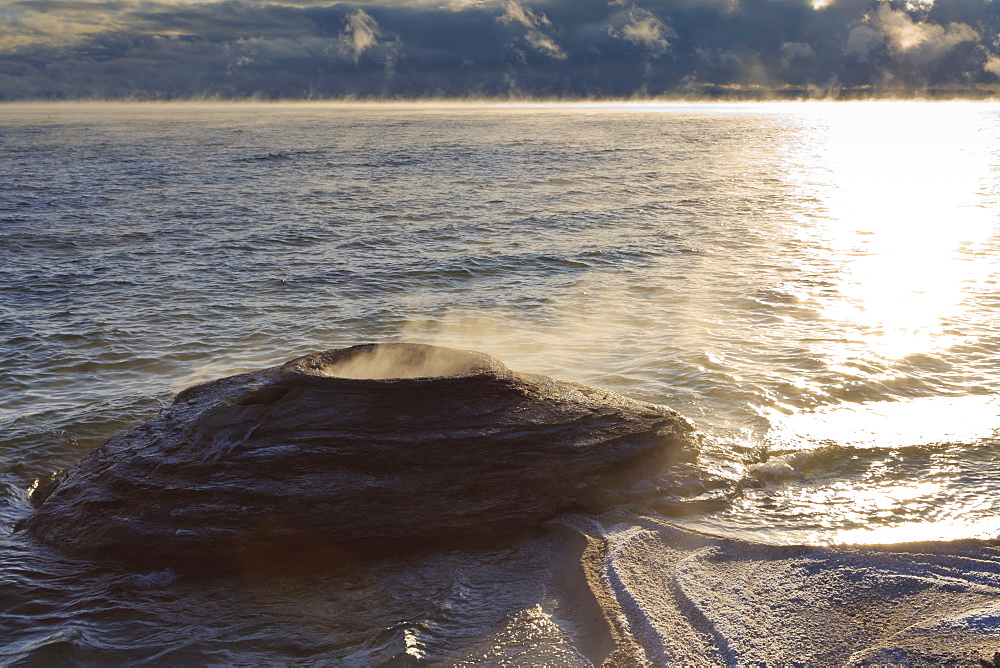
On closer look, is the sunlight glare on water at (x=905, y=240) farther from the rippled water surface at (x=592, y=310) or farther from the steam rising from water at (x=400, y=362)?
the steam rising from water at (x=400, y=362)

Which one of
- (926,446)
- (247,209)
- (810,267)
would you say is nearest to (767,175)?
(810,267)

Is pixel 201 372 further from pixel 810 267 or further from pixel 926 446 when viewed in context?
pixel 810 267

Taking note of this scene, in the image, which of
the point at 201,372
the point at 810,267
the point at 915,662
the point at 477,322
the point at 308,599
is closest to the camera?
the point at 915,662

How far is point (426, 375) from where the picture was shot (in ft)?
20.6

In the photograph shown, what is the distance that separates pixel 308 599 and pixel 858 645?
345 cm

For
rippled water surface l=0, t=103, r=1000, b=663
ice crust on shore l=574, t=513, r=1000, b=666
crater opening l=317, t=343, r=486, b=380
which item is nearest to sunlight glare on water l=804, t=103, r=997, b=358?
rippled water surface l=0, t=103, r=1000, b=663

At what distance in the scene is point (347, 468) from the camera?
213 inches

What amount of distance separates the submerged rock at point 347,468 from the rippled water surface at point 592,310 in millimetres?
414

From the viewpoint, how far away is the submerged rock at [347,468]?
523cm

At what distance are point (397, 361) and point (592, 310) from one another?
6.30 meters

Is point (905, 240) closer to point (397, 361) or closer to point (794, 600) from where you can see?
point (397, 361)

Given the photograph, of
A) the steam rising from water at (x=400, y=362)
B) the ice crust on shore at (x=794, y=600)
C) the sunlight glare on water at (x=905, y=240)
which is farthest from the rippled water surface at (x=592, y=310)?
the steam rising from water at (x=400, y=362)

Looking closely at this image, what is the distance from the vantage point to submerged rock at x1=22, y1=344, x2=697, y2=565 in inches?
206

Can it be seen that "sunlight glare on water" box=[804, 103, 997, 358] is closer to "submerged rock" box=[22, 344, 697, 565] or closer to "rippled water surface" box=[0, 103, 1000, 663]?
"rippled water surface" box=[0, 103, 1000, 663]
